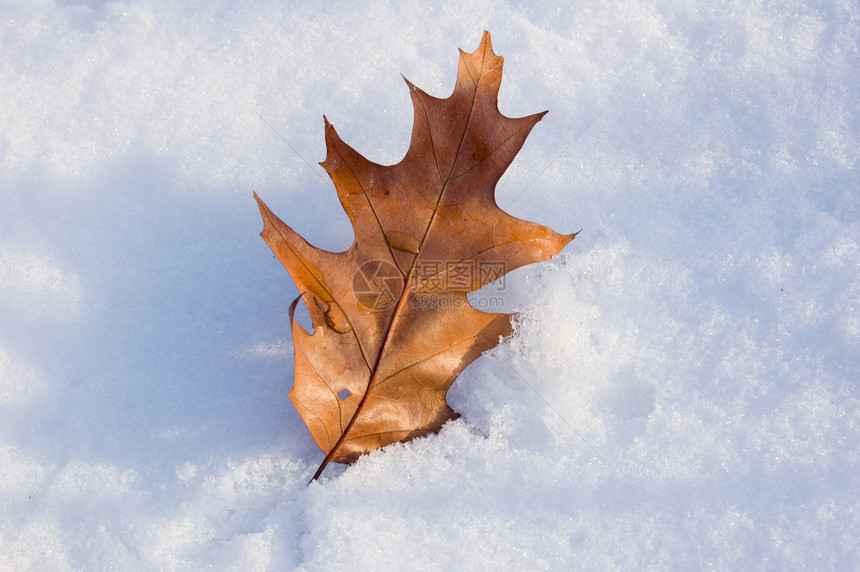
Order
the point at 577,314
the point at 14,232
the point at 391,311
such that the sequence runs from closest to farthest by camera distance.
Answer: the point at 391,311 < the point at 577,314 < the point at 14,232

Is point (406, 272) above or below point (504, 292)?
above

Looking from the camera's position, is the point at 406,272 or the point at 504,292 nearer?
the point at 406,272

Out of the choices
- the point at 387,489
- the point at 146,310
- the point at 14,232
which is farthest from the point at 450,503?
the point at 14,232

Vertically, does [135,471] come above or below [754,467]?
above

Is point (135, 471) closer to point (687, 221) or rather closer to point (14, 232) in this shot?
point (14, 232)
